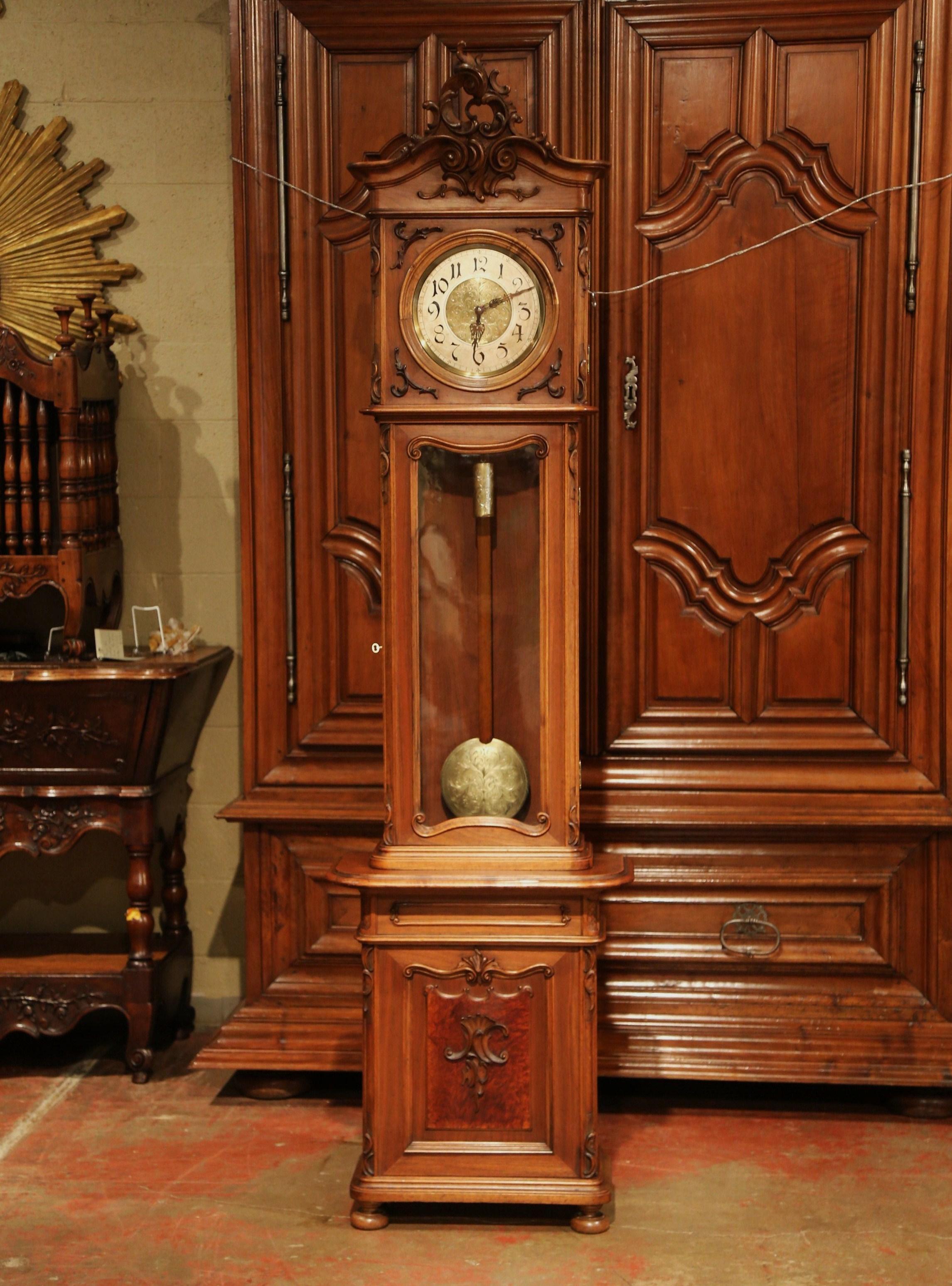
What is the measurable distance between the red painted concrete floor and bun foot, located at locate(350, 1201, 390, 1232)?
22mm

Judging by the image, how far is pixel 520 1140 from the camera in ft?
8.70

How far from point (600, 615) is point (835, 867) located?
76 centimetres

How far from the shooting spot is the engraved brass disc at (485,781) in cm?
268

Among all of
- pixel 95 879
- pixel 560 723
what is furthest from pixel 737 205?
pixel 95 879

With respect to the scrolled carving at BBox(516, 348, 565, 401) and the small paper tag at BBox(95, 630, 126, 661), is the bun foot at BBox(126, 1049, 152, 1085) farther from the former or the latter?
the scrolled carving at BBox(516, 348, 565, 401)

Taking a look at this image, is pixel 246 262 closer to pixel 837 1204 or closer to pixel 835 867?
pixel 835 867

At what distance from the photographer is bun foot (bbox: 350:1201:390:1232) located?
→ 2.62 metres

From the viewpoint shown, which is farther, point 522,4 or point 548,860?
point 522,4

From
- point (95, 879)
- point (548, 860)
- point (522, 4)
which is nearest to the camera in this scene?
point (548, 860)

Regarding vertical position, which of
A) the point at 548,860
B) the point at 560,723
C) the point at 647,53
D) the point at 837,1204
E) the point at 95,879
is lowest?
the point at 837,1204

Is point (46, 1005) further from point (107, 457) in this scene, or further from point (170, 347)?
point (170, 347)

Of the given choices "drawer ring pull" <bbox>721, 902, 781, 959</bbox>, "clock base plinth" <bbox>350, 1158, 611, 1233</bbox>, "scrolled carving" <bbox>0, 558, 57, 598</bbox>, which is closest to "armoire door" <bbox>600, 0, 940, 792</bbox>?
"drawer ring pull" <bbox>721, 902, 781, 959</bbox>

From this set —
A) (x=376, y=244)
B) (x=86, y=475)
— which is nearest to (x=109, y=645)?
(x=86, y=475)

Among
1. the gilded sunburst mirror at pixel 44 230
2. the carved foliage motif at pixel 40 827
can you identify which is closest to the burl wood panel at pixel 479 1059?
the carved foliage motif at pixel 40 827
